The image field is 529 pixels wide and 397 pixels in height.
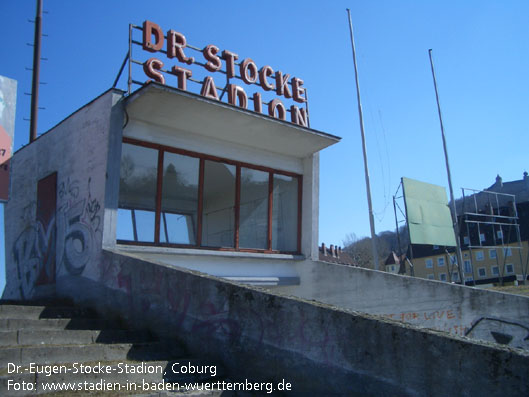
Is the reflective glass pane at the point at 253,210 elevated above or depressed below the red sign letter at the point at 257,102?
below

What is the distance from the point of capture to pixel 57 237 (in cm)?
947

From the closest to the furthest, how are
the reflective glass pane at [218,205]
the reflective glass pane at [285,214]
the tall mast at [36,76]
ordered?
the reflective glass pane at [218,205]
the reflective glass pane at [285,214]
the tall mast at [36,76]

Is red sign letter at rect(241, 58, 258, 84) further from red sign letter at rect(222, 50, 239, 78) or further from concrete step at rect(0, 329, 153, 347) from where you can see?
concrete step at rect(0, 329, 153, 347)

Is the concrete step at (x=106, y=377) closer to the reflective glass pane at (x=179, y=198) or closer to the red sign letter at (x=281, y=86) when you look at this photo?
the reflective glass pane at (x=179, y=198)

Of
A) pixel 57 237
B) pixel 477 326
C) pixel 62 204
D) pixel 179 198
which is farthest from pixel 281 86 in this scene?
pixel 477 326

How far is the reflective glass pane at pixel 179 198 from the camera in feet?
32.8

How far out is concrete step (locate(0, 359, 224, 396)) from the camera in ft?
14.6

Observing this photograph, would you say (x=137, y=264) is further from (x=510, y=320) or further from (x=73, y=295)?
(x=510, y=320)

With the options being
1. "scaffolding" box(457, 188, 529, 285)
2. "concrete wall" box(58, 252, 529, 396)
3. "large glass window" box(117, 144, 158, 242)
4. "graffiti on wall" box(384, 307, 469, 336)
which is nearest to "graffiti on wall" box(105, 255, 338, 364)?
"concrete wall" box(58, 252, 529, 396)

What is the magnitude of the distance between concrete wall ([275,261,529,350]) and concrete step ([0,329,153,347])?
423 cm

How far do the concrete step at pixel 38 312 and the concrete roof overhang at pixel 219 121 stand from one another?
3821 mm

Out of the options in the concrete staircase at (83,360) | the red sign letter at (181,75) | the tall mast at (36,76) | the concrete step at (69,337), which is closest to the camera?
the concrete staircase at (83,360)

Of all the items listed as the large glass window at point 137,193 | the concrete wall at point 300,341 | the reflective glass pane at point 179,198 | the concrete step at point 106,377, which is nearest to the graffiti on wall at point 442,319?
the reflective glass pane at point 179,198

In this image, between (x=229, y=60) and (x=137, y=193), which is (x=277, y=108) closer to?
(x=229, y=60)
